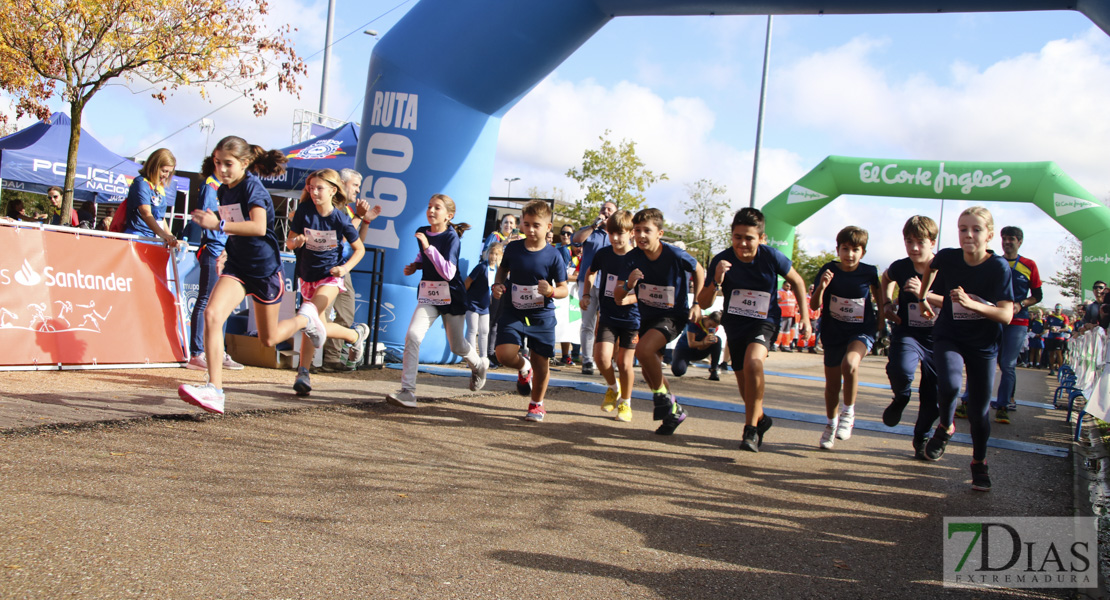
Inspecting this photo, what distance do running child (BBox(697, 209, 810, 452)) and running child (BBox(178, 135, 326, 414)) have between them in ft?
10.8

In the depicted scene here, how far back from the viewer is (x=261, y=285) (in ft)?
19.4

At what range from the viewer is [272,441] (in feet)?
15.6

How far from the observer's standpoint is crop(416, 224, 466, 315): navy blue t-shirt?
687 centimetres

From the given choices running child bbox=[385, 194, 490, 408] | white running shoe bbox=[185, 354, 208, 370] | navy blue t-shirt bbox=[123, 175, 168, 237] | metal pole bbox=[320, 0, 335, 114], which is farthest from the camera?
metal pole bbox=[320, 0, 335, 114]

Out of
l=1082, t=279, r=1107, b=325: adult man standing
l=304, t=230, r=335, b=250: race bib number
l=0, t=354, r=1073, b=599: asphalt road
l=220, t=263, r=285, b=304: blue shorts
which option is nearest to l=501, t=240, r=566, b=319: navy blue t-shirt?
l=0, t=354, r=1073, b=599: asphalt road

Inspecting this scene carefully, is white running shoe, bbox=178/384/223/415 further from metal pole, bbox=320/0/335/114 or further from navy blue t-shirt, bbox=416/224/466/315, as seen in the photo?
metal pole, bbox=320/0/335/114

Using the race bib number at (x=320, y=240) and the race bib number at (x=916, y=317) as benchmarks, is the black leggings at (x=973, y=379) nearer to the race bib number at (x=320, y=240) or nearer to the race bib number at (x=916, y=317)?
the race bib number at (x=916, y=317)

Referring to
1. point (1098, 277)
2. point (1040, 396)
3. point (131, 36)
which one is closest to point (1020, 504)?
point (1040, 396)

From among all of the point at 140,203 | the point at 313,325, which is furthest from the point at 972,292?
the point at 140,203

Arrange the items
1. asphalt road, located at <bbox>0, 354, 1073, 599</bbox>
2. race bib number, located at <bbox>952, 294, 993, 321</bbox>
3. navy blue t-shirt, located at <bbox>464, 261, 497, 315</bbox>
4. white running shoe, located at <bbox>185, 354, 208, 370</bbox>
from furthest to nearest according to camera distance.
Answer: white running shoe, located at <bbox>185, 354, 208, 370</bbox>, navy blue t-shirt, located at <bbox>464, 261, 497, 315</bbox>, race bib number, located at <bbox>952, 294, 993, 321</bbox>, asphalt road, located at <bbox>0, 354, 1073, 599</bbox>

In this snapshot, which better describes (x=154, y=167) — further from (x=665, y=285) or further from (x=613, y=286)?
(x=665, y=285)

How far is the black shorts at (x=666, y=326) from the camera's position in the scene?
6.61 m

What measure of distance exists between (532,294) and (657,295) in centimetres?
103

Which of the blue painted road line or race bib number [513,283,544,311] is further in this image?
the blue painted road line
